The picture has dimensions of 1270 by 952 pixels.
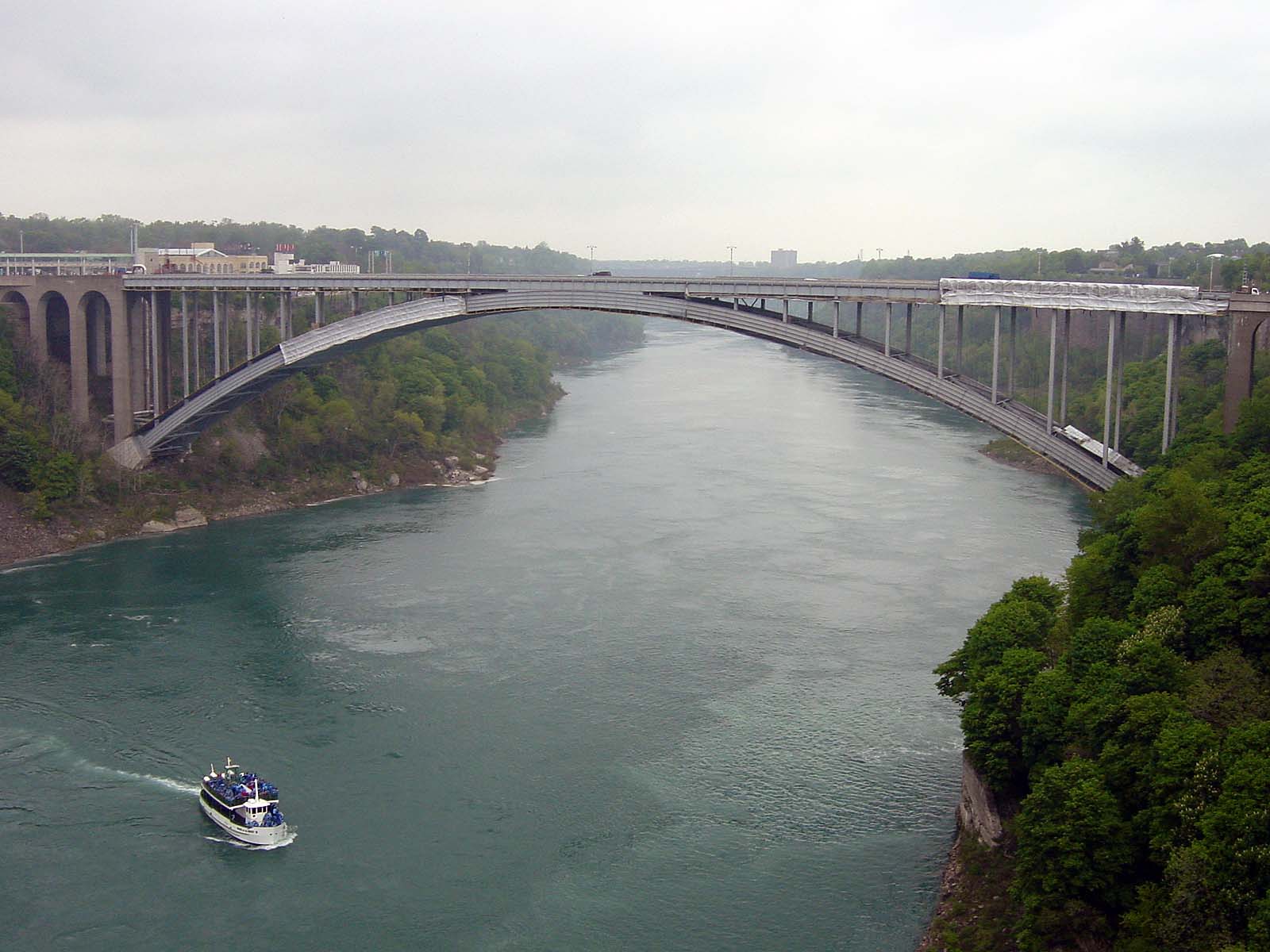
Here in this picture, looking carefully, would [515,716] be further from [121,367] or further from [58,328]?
[58,328]

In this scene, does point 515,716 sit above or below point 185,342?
below

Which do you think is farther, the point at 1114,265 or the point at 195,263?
the point at 1114,265

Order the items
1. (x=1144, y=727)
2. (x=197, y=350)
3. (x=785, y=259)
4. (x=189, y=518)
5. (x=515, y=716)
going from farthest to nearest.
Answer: (x=785, y=259) → (x=197, y=350) → (x=189, y=518) → (x=515, y=716) → (x=1144, y=727)

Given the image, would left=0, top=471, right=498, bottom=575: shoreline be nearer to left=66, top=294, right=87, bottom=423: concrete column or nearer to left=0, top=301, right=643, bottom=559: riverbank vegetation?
left=0, top=301, right=643, bottom=559: riverbank vegetation

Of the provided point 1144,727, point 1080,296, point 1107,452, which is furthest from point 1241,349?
point 1144,727

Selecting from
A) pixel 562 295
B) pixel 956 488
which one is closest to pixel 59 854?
pixel 562 295

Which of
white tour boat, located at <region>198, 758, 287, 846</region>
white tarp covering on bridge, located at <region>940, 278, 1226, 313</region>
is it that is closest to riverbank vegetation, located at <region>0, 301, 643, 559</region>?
white tour boat, located at <region>198, 758, 287, 846</region>
